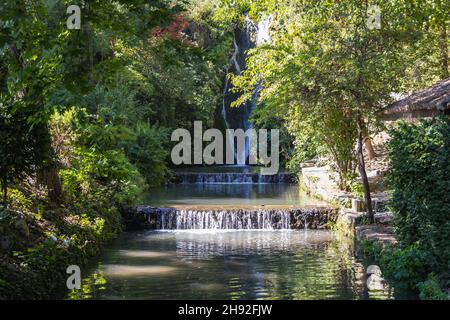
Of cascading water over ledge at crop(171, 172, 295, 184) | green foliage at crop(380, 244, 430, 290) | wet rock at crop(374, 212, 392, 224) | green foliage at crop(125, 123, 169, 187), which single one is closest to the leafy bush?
green foliage at crop(380, 244, 430, 290)

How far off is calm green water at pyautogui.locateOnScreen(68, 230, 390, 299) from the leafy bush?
96 cm

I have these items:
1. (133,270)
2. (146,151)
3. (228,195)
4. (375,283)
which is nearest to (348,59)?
(375,283)

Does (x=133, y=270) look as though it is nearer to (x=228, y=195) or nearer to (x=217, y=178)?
(x=228, y=195)

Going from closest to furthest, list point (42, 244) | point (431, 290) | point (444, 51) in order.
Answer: point (431, 290) → point (42, 244) → point (444, 51)

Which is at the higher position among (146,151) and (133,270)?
(146,151)

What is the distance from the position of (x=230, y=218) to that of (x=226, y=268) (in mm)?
5846

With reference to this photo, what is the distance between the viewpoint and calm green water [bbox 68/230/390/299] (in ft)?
34.4

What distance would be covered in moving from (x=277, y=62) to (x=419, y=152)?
7824 millimetres

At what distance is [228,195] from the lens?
24.5 meters

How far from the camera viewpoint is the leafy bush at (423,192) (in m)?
9.77

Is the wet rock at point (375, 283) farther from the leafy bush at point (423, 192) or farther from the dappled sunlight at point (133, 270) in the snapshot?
the dappled sunlight at point (133, 270)

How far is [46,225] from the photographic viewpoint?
41.2ft

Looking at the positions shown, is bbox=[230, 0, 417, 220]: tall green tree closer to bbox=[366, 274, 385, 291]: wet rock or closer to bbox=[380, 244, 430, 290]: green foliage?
bbox=[366, 274, 385, 291]: wet rock
